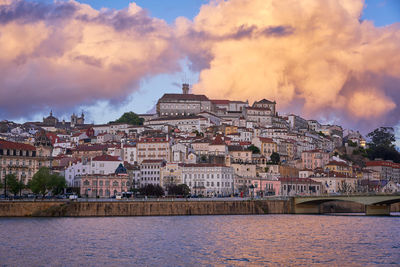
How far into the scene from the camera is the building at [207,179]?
104188 mm

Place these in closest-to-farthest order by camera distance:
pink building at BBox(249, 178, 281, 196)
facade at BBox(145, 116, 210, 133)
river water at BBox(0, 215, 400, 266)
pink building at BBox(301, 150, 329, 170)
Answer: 1. river water at BBox(0, 215, 400, 266)
2. pink building at BBox(249, 178, 281, 196)
3. pink building at BBox(301, 150, 329, 170)
4. facade at BBox(145, 116, 210, 133)

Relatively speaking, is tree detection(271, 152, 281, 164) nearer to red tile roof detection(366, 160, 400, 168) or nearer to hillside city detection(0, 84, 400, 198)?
hillside city detection(0, 84, 400, 198)

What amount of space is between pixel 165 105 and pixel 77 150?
51702mm

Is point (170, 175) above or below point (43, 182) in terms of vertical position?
above

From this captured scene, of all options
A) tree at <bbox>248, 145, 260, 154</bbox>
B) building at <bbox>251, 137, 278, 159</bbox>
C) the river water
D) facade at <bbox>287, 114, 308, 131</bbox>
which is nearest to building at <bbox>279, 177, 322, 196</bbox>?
tree at <bbox>248, 145, 260, 154</bbox>

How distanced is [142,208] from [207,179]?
2967 cm

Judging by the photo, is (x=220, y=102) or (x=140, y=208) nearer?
(x=140, y=208)

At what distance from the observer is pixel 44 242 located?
153 ft

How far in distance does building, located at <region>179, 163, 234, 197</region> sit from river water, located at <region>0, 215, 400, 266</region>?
37.1 metres

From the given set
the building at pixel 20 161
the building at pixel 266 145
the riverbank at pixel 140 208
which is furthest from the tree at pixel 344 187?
the building at pixel 20 161

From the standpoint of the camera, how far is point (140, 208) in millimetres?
76312

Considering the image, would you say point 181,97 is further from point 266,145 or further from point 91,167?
point 91,167

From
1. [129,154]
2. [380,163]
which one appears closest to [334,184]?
[380,163]

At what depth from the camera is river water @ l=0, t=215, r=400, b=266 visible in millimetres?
38500
